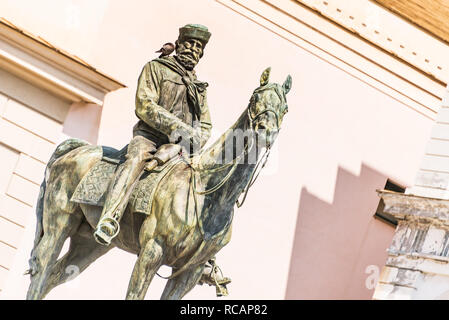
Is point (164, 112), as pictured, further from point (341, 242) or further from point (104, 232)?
point (341, 242)

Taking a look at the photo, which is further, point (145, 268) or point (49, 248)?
point (49, 248)

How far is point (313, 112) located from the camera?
17.3m

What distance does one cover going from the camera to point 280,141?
1688cm

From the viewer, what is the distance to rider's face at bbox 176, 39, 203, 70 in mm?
10492

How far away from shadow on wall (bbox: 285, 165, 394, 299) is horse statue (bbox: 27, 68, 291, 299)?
6.94 m

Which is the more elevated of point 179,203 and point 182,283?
point 179,203

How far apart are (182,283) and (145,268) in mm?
379

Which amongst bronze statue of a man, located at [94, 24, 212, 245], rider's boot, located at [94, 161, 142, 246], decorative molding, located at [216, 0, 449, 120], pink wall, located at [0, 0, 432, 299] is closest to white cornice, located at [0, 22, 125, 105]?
pink wall, located at [0, 0, 432, 299]

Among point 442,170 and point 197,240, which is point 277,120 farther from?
point 442,170

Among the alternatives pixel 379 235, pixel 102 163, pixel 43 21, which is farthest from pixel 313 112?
pixel 102 163

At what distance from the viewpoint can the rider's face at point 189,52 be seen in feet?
34.4

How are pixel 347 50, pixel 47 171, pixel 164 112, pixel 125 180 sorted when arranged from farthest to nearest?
pixel 347 50
pixel 47 171
pixel 164 112
pixel 125 180

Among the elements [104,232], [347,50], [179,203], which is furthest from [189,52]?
[347,50]

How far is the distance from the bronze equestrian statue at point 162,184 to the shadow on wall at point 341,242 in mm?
6712
